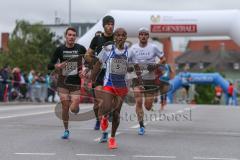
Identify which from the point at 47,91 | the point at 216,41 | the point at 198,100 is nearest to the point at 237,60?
the point at 216,41

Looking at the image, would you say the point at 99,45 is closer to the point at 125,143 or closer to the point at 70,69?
the point at 70,69

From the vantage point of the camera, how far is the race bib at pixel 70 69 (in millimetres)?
9672

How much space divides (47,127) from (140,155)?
472cm

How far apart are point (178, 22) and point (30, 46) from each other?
69.7 m

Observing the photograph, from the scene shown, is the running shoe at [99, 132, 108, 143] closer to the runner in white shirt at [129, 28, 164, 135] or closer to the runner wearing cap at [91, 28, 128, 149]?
the runner wearing cap at [91, 28, 128, 149]

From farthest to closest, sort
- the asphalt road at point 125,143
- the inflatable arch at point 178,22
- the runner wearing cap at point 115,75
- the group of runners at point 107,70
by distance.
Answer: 1. the inflatable arch at point 178,22
2. the group of runners at point 107,70
3. the runner wearing cap at point 115,75
4. the asphalt road at point 125,143

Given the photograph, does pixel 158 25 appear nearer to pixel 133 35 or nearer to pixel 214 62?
pixel 133 35

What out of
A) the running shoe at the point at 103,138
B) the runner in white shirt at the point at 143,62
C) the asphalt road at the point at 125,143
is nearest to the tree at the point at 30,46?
the asphalt road at the point at 125,143

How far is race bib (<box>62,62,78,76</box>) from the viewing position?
9.67m

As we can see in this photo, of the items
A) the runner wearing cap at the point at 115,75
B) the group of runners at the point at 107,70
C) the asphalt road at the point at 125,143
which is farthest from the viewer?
the group of runners at the point at 107,70

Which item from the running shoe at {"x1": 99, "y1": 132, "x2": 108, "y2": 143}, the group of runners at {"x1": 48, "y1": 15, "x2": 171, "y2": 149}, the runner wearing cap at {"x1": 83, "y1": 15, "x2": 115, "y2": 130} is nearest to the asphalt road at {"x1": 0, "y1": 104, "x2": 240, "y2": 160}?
the running shoe at {"x1": 99, "y1": 132, "x2": 108, "y2": 143}

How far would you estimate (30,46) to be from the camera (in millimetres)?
94000

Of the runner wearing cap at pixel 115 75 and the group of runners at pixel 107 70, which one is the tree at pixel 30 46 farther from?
the runner wearing cap at pixel 115 75

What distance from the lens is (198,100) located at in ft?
351
